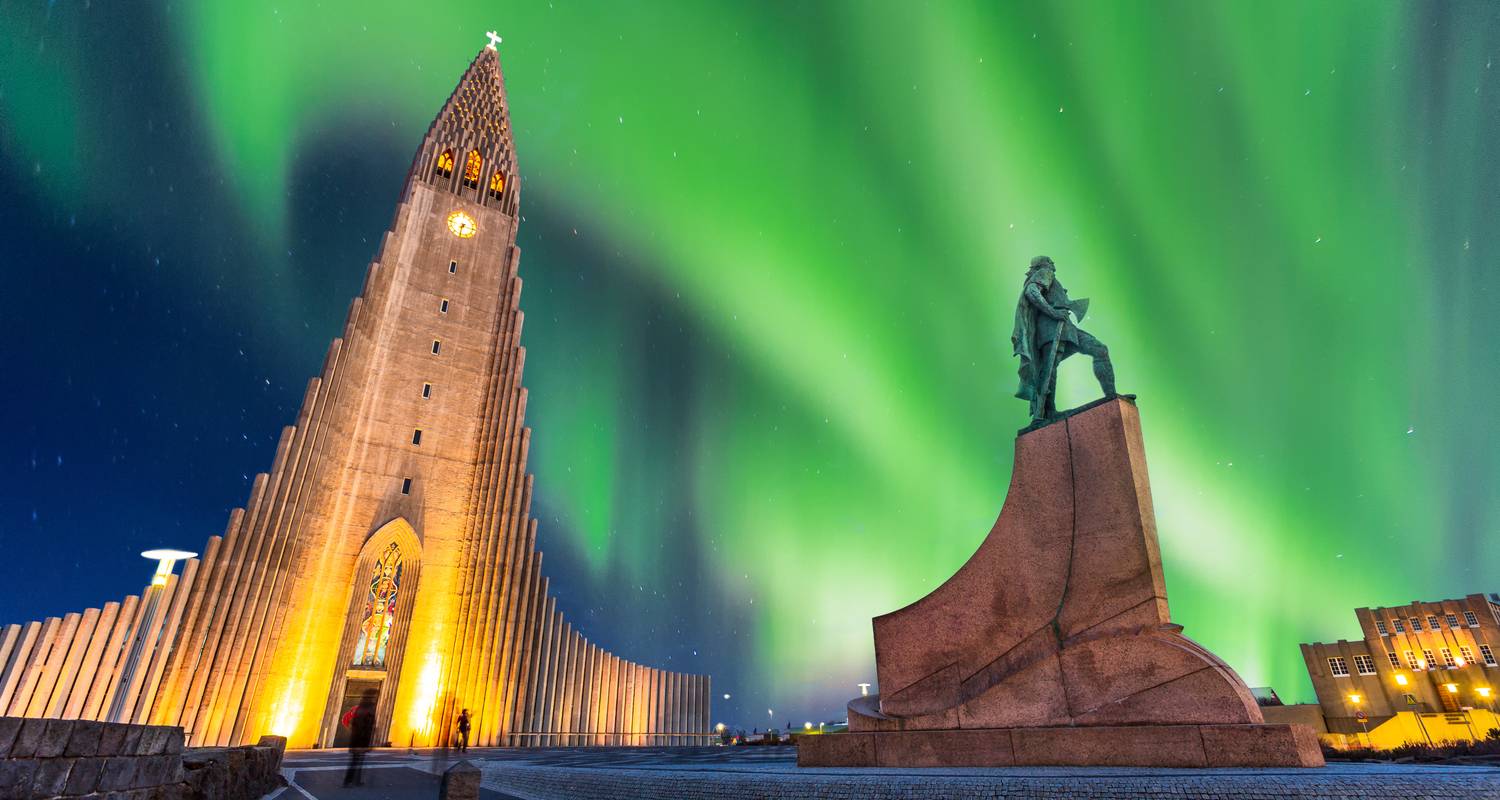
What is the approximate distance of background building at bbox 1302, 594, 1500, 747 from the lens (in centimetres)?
4300

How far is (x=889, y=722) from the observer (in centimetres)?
719

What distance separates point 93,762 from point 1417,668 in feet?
224

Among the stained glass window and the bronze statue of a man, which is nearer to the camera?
the bronze statue of a man

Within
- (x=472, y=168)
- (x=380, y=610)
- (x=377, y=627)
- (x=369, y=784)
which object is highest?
(x=472, y=168)

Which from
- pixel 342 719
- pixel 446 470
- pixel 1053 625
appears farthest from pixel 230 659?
pixel 1053 625

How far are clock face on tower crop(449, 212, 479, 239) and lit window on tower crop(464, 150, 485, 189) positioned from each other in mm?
2465

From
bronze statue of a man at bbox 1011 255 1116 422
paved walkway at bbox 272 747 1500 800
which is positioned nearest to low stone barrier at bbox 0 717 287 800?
paved walkway at bbox 272 747 1500 800

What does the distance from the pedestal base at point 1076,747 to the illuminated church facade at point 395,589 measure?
63.3 feet

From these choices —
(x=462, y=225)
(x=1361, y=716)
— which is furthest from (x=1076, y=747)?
(x=1361, y=716)

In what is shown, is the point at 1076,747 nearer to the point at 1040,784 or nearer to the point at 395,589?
the point at 1040,784

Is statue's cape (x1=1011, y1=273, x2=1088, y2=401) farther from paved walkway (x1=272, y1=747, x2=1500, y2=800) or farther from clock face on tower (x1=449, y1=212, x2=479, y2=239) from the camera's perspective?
clock face on tower (x1=449, y1=212, x2=479, y2=239)

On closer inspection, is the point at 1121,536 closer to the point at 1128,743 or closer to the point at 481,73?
the point at 1128,743

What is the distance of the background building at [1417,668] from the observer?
43.0 meters

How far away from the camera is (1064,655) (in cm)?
647
